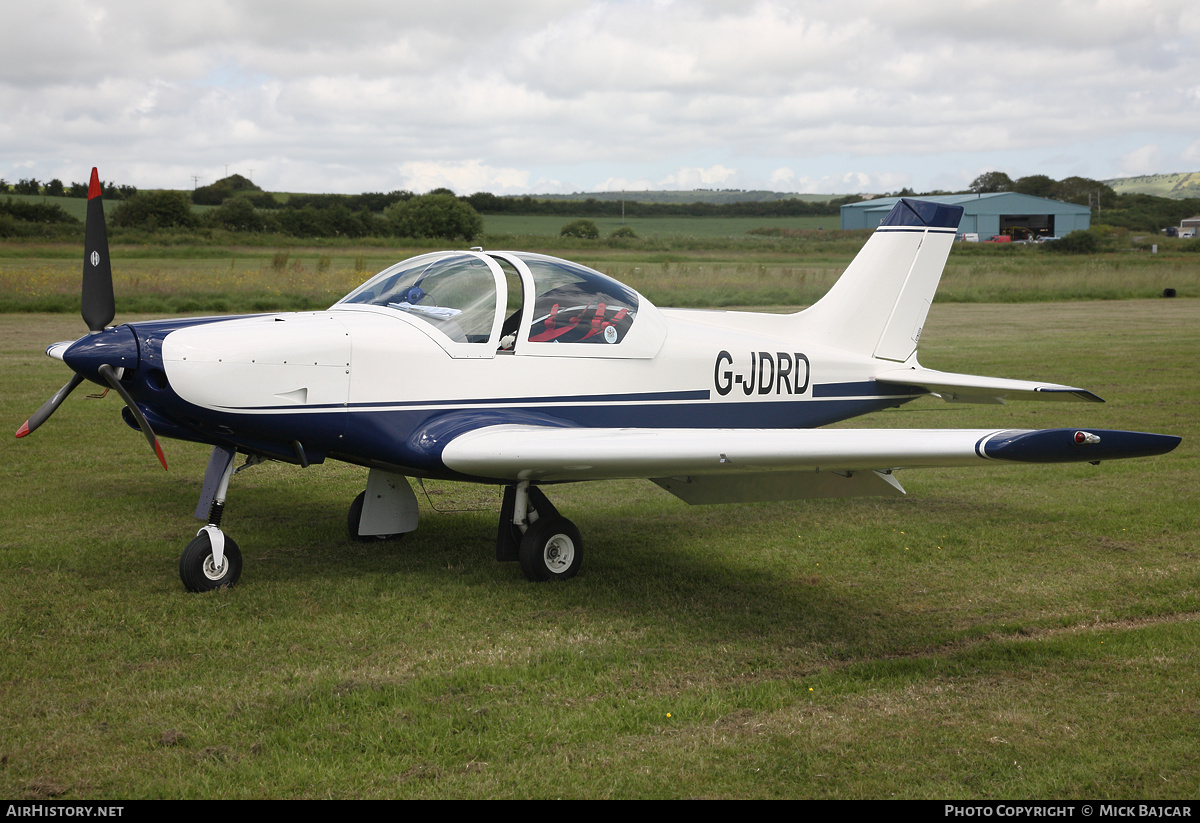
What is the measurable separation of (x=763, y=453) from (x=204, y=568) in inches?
133

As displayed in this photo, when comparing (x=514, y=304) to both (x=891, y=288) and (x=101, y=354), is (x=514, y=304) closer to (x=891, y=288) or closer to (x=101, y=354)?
(x=101, y=354)

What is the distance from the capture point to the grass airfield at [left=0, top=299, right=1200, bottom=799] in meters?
3.68

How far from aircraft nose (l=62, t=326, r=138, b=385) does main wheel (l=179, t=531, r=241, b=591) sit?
3.60 feet

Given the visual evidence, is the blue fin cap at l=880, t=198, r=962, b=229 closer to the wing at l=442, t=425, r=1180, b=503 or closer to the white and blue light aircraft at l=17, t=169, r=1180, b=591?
the white and blue light aircraft at l=17, t=169, r=1180, b=591

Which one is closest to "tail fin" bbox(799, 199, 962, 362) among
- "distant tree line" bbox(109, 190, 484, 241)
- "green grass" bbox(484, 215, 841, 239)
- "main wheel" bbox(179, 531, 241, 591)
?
"main wheel" bbox(179, 531, 241, 591)

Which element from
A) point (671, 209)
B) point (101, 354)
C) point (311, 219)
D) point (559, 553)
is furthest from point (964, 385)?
point (671, 209)

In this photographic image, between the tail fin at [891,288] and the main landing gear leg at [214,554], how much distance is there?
4.68 metres

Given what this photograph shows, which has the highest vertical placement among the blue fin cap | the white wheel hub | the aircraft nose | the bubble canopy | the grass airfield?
the blue fin cap

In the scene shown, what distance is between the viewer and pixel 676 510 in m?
8.35

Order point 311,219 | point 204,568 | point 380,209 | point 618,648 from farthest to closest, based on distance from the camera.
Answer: point 380,209
point 311,219
point 204,568
point 618,648

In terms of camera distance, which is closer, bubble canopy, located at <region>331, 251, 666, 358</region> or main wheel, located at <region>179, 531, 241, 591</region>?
main wheel, located at <region>179, 531, 241, 591</region>

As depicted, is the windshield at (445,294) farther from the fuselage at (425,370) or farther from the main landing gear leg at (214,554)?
the main landing gear leg at (214,554)

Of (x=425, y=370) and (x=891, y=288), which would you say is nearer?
(x=425, y=370)

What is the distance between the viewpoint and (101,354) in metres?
5.37
